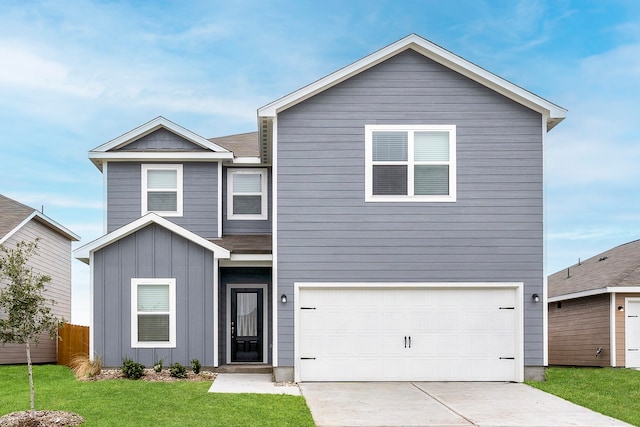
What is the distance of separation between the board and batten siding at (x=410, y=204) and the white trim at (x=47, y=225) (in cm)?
943

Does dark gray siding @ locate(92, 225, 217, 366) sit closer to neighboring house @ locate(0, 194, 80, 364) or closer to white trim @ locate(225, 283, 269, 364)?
white trim @ locate(225, 283, 269, 364)

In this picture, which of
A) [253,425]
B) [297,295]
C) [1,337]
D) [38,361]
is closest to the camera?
[253,425]

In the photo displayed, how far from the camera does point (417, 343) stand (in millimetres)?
15547

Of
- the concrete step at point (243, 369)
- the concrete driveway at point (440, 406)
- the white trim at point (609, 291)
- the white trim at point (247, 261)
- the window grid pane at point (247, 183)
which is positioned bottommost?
the concrete step at point (243, 369)

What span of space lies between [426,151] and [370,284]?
3107 mm

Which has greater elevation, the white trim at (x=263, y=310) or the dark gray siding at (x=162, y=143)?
the dark gray siding at (x=162, y=143)

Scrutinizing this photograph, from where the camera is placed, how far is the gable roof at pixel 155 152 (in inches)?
750

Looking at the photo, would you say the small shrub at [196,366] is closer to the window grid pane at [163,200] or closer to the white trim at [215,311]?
the white trim at [215,311]

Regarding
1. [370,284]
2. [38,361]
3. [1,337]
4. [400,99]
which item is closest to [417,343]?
[370,284]

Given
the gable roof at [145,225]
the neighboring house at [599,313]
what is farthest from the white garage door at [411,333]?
the neighboring house at [599,313]

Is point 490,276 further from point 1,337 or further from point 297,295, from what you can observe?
point 1,337

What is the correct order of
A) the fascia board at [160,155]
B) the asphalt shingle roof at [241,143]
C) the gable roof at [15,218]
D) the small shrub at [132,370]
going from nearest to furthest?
1. the small shrub at [132,370]
2. the fascia board at [160,155]
3. the asphalt shingle roof at [241,143]
4. the gable roof at [15,218]

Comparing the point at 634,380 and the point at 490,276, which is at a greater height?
the point at 490,276

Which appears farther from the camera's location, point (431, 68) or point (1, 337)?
point (431, 68)
